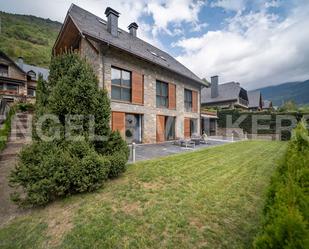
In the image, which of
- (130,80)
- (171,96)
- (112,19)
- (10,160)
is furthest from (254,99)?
(10,160)

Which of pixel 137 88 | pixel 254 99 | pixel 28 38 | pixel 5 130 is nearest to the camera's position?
pixel 5 130

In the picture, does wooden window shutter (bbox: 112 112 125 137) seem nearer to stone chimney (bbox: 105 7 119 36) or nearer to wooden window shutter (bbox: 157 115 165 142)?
wooden window shutter (bbox: 157 115 165 142)

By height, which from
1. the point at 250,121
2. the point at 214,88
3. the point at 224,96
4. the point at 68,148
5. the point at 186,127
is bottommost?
the point at 68,148

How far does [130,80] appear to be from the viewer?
12461 millimetres

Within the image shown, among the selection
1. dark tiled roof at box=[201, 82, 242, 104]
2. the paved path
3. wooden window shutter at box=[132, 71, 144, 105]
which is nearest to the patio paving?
wooden window shutter at box=[132, 71, 144, 105]

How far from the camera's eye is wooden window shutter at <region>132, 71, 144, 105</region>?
40.9 feet

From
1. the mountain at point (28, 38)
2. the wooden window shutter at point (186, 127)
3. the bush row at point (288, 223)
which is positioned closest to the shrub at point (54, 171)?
the bush row at point (288, 223)

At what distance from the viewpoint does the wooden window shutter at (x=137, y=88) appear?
1247 cm

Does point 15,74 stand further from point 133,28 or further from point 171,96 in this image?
point 171,96

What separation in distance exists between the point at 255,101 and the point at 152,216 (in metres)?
42.4

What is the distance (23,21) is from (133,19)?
78.6m

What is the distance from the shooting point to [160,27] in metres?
19.3

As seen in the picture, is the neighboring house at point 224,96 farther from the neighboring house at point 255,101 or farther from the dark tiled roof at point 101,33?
the dark tiled roof at point 101,33

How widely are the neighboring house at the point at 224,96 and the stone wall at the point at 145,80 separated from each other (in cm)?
1714
